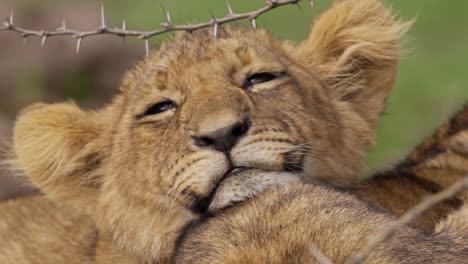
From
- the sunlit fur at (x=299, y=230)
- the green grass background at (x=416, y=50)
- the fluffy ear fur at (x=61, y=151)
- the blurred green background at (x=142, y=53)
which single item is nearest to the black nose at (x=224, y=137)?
the sunlit fur at (x=299, y=230)

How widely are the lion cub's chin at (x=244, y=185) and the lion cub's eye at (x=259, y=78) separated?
654 millimetres

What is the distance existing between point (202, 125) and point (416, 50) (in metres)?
6.77

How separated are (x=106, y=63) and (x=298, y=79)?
6.43m

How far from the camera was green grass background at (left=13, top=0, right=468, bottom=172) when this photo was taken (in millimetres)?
10328

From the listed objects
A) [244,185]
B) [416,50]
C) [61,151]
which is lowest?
[416,50]

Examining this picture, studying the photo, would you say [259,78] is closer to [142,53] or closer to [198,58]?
[198,58]

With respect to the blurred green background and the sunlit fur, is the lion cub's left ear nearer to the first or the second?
the sunlit fur

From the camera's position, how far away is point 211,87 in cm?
502

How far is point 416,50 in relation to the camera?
11.2 metres

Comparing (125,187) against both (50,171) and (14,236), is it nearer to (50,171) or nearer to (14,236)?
(50,171)

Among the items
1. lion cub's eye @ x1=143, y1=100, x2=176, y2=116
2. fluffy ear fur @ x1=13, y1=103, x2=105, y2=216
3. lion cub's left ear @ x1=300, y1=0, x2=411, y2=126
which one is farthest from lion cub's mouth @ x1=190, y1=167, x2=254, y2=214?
lion cub's left ear @ x1=300, y1=0, x2=411, y2=126

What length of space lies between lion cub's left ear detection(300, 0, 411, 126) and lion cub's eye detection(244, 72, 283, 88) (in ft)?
1.62

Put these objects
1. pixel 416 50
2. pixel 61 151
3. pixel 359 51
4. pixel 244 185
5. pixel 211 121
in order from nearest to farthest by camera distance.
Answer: pixel 244 185 → pixel 211 121 → pixel 61 151 → pixel 359 51 → pixel 416 50

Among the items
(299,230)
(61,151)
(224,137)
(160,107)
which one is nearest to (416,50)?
(61,151)
